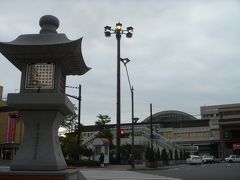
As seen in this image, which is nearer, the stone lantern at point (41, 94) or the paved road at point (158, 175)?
the stone lantern at point (41, 94)

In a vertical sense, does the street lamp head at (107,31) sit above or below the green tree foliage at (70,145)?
above

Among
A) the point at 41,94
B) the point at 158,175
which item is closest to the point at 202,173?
the point at 158,175

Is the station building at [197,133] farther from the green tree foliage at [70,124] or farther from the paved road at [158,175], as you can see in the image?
the paved road at [158,175]

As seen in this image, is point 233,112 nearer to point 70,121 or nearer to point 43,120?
point 70,121

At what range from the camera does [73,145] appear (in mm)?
46594

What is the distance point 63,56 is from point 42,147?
2.75 m

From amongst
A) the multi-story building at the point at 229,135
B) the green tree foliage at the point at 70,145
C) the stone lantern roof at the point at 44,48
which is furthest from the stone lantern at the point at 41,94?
the multi-story building at the point at 229,135

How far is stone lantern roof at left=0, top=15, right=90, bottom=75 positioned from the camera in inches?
411

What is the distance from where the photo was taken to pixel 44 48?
10492 millimetres

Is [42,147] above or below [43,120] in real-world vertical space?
below

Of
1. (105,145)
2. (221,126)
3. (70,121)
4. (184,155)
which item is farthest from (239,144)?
(105,145)

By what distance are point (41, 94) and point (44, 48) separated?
1342 millimetres

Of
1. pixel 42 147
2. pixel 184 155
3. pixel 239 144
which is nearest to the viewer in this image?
pixel 42 147

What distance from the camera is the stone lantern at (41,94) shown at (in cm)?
1027
